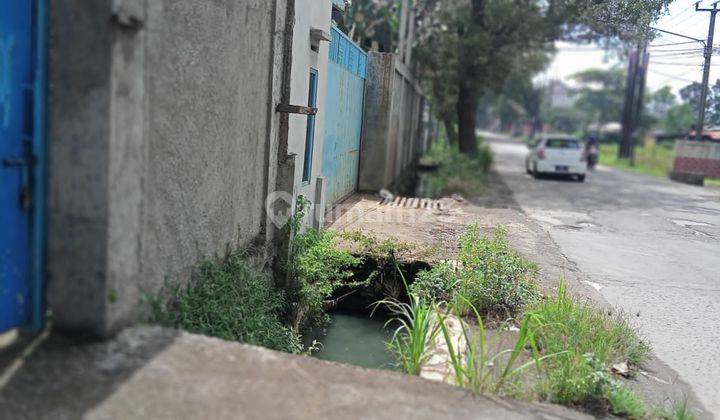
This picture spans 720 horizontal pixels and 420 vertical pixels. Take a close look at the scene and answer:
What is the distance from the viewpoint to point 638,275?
7203 mm

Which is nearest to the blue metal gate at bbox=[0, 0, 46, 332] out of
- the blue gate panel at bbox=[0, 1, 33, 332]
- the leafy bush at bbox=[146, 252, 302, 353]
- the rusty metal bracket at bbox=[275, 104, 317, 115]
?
the blue gate panel at bbox=[0, 1, 33, 332]

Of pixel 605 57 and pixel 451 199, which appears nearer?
pixel 451 199

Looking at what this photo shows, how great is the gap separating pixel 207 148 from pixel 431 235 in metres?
4.60

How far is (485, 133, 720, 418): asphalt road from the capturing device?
5.04 metres

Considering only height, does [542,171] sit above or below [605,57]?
below

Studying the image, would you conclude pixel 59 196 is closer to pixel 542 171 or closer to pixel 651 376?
pixel 651 376

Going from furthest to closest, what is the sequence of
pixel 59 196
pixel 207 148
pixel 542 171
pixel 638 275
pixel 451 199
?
pixel 542 171 < pixel 451 199 < pixel 638 275 < pixel 207 148 < pixel 59 196

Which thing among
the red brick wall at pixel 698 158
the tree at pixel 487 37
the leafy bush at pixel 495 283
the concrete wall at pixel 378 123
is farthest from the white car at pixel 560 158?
the leafy bush at pixel 495 283

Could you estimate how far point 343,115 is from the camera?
10.3m

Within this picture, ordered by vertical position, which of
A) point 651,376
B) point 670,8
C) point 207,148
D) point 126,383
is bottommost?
point 651,376

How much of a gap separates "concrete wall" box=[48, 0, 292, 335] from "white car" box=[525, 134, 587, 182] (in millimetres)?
16130

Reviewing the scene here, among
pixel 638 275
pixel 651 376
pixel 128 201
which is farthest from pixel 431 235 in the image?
pixel 128 201

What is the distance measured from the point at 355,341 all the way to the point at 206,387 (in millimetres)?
3574

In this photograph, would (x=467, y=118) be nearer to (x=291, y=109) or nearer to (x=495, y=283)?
(x=291, y=109)
